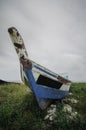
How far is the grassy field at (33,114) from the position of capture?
1031 cm

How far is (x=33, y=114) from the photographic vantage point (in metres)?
11.4

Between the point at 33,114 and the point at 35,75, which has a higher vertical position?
the point at 35,75

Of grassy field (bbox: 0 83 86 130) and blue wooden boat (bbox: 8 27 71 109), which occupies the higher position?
blue wooden boat (bbox: 8 27 71 109)

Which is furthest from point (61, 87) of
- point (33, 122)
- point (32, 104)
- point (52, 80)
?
point (33, 122)

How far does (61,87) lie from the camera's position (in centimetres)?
1279

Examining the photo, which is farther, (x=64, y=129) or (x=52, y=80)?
(x=52, y=80)

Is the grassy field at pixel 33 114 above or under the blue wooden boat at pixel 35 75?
under

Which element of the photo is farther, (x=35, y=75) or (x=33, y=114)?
(x=33, y=114)

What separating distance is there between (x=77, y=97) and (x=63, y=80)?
1608mm

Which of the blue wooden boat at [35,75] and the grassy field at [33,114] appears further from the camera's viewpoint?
the blue wooden boat at [35,75]

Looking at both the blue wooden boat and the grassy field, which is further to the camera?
the blue wooden boat

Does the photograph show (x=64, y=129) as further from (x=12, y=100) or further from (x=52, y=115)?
(x=12, y=100)

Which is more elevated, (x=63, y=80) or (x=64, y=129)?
(x=63, y=80)

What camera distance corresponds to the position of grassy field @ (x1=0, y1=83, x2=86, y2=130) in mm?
10312
